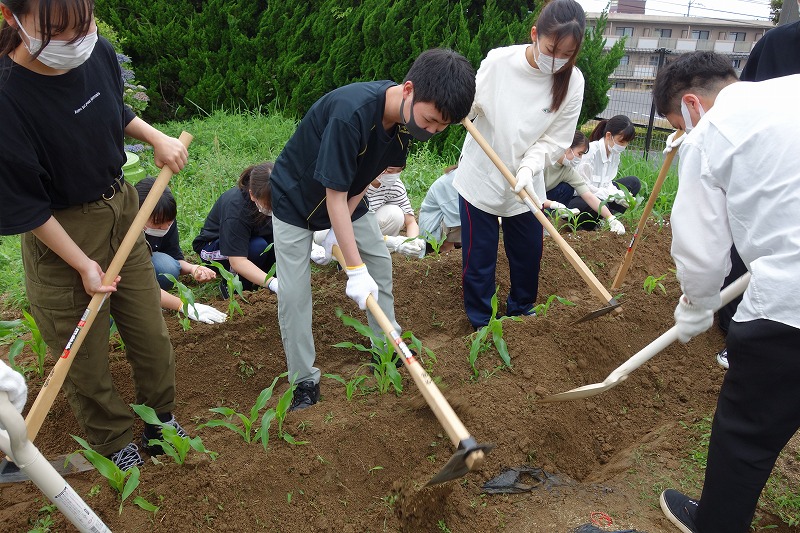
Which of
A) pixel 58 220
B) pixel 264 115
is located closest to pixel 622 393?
pixel 58 220

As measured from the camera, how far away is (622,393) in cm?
304

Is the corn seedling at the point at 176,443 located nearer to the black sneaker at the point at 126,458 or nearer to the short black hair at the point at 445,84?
the black sneaker at the point at 126,458

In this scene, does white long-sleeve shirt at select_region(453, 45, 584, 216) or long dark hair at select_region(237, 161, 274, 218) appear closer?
white long-sleeve shirt at select_region(453, 45, 584, 216)

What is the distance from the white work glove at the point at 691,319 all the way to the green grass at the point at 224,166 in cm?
285

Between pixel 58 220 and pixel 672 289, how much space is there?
3372mm

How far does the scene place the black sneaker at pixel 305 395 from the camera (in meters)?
2.76

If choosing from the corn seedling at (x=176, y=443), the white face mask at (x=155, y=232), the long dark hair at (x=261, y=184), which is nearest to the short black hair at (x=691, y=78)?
the long dark hair at (x=261, y=184)

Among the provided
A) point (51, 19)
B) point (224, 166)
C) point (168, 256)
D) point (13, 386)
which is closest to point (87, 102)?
point (51, 19)

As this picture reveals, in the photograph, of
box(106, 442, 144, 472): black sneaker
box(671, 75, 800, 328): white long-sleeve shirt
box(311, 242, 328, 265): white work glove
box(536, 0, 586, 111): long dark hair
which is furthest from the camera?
box(311, 242, 328, 265): white work glove

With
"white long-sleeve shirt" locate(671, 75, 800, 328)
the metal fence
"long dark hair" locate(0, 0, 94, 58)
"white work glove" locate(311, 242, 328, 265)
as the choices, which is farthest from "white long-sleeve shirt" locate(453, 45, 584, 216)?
the metal fence

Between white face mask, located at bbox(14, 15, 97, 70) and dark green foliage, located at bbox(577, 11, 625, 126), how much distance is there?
6.72 metres

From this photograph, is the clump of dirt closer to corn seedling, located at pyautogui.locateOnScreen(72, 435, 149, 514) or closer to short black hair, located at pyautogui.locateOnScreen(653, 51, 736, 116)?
corn seedling, located at pyautogui.locateOnScreen(72, 435, 149, 514)

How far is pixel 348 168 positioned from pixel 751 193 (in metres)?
1.33

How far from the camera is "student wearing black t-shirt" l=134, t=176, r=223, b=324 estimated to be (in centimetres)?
339
